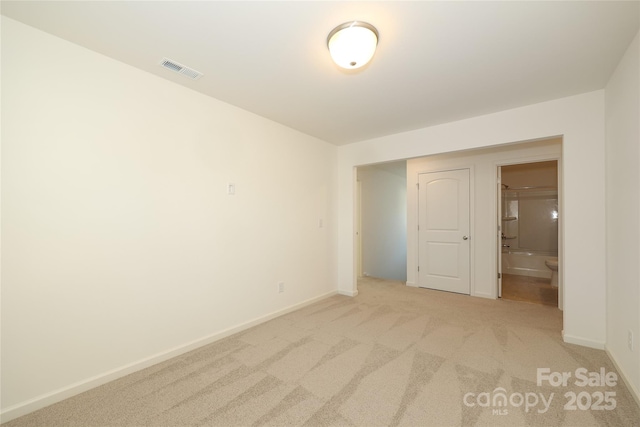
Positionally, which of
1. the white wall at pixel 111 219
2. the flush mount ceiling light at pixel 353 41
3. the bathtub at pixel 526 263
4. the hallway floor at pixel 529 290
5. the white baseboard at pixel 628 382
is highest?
the flush mount ceiling light at pixel 353 41

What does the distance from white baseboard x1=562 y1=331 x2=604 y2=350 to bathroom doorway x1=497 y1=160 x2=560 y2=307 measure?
315 cm

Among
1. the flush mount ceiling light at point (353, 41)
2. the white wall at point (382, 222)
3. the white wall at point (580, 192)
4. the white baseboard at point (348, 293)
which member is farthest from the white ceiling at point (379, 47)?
the white wall at point (382, 222)

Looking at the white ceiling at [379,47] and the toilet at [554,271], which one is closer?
the white ceiling at [379,47]

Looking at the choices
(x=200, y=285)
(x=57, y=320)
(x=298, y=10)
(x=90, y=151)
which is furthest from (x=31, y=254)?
(x=298, y=10)

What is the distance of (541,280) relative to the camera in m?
5.57

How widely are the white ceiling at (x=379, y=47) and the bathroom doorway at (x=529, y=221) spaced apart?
13.2 ft

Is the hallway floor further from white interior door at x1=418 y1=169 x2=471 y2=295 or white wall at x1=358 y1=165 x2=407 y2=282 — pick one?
white wall at x1=358 y1=165 x2=407 y2=282

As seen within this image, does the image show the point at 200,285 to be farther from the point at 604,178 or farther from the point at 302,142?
the point at 604,178

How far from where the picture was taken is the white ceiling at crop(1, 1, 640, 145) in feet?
5.09

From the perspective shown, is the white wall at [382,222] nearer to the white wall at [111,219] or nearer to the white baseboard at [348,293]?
the white baseboard at [348,293]

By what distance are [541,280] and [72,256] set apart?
24.4 ft

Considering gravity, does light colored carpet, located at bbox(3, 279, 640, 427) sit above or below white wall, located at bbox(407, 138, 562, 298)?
below

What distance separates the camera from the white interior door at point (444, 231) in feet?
14.2

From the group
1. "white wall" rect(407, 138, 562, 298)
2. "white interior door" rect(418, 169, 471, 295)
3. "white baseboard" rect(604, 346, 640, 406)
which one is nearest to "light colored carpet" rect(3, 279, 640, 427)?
"white baseboard" rect(604, 346, 640, 406)
